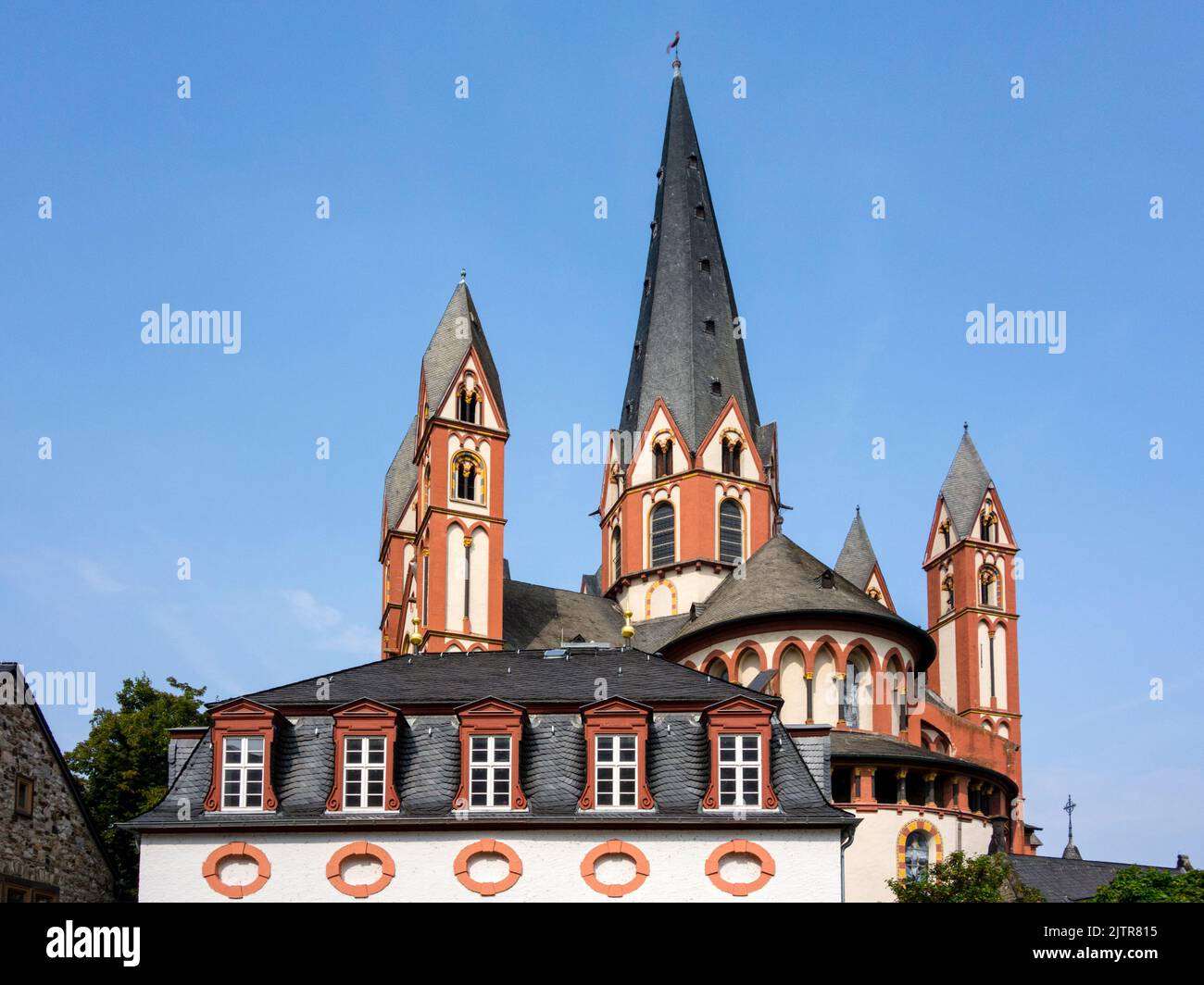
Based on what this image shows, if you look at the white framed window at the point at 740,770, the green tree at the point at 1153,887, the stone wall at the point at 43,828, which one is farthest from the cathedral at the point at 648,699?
the green tree at the point at 1153,887

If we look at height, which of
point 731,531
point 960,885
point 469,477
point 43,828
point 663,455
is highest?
point 663,455

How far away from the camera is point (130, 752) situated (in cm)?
6531

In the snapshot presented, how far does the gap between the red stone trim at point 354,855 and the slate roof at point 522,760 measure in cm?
54

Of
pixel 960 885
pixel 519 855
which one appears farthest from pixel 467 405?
pixel 519 855

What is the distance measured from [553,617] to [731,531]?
9.81 m

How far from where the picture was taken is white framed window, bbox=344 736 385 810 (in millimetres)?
36906

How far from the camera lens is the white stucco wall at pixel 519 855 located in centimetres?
3591

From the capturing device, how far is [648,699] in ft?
127

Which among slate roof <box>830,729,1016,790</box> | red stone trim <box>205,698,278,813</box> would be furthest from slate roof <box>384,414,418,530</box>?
red stone trim <box>205,698,278,813</box>

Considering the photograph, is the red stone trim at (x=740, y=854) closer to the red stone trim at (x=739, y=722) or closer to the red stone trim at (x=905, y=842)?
the red stone trim at (x=739, y=722)

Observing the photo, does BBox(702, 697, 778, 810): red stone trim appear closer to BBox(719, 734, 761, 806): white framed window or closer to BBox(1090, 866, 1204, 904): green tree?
BBox(719, 734, 761, 806): white framed window

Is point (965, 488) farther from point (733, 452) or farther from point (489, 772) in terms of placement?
point (489, 772)
